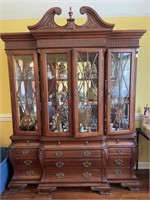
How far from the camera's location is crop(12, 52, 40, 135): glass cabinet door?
89.2 inches

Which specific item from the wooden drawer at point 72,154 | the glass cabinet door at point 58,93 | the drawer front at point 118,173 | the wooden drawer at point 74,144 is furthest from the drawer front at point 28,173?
the drawer front at point 118,173

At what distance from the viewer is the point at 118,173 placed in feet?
7.79

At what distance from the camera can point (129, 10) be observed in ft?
8.56

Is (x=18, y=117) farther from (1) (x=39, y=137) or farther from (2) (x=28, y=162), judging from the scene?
(2) (x=28, y=162)

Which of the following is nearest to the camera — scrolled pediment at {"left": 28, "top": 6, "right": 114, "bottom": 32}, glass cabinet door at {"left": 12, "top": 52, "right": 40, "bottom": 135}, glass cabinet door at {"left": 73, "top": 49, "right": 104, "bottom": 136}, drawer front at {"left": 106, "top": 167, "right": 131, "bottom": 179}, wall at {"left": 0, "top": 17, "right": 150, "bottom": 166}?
scrolled pediment at {"left": 28, "top": 6, "right": 114, "bottom": 32}

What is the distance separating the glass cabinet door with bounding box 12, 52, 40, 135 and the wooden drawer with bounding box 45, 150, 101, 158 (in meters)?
0.32

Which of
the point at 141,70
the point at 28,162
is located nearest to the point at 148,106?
the point at 141,70

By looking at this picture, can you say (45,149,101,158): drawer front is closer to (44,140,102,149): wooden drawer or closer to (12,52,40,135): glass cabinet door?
(44,140,102,149): wooden drawer

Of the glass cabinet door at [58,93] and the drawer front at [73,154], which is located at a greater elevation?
the glass cabinet door at [58,93]

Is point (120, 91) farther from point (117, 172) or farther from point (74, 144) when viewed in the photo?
point (117, 172)

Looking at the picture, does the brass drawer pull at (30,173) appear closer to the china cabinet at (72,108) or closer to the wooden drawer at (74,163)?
the china cabinet at (72,108)

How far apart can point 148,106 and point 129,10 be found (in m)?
1.40

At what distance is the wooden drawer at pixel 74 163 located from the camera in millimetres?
2289

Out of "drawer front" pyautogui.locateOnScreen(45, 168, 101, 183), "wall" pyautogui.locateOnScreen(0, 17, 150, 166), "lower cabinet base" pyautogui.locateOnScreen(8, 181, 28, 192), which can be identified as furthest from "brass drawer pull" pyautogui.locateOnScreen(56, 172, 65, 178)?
"wall" pyautogui.locateOnScreen(0, 17, 150, 166)
